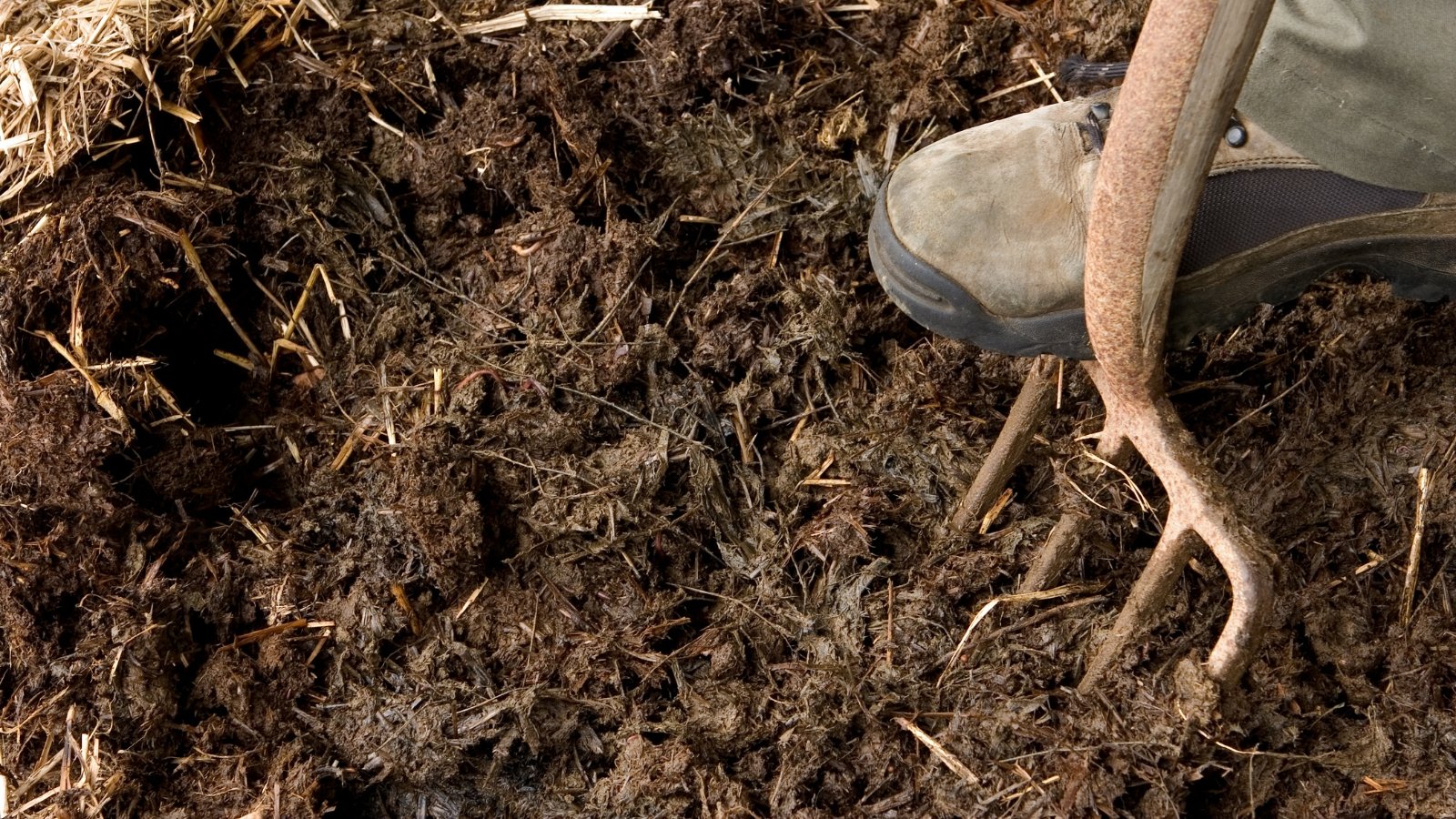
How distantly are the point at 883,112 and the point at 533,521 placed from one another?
98 centimetres

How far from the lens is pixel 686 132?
193cm

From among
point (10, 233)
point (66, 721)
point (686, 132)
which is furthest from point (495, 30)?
point (66, 721)

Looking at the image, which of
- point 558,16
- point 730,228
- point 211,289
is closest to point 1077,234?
point 730,228

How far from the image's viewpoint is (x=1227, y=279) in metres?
1.41

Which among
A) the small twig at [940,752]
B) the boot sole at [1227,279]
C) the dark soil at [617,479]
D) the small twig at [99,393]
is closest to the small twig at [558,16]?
the dark soil at [617,479]

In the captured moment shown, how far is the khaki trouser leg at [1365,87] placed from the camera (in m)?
1.26

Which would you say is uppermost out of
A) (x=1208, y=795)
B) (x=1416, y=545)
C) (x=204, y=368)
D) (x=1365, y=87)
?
(x=1365, y=87)

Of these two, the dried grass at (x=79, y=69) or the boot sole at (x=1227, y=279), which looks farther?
the dried grass at (x=79, y=69)

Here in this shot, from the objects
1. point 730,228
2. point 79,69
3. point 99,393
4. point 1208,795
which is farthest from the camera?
point 730,228

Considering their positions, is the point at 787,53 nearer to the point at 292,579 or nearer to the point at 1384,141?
the point at 1384,141

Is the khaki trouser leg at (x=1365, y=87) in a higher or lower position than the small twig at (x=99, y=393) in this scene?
higher

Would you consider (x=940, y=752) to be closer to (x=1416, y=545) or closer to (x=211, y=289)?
(x=1416, y=545)

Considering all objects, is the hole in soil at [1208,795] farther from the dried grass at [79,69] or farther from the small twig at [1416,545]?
the dried grass at [79,69]

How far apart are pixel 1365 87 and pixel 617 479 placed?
1129 millimetres
